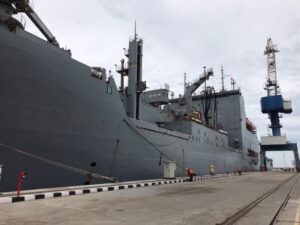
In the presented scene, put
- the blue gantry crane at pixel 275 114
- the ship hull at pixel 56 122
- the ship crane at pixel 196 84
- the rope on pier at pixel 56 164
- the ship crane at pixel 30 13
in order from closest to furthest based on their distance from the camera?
the rope on pier at pixel 56 164, the ship hull at pixel 56 122, the ship crane at pixel 30 13, the ship crane at pixel 196 84, the blue gantry crane at pixel 275 114

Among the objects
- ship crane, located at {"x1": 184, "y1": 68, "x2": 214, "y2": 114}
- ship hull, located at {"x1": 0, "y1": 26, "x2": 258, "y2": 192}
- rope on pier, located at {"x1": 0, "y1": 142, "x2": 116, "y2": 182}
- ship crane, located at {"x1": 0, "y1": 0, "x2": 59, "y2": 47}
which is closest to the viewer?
rope on pier, located at {"x1": 0, "y1": 142, "x2": 116, "y2": 182}

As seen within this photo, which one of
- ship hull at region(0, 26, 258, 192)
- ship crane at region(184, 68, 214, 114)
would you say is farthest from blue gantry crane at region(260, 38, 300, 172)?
ship hull at region(0, 26, 258, 192)

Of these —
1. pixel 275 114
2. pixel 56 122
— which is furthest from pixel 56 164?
pixel 275 114

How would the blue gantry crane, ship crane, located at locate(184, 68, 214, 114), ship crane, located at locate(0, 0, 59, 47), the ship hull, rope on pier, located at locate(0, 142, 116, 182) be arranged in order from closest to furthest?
rope on pier, located at locate(0, 142, 116, 182)
the ship hull
ship crane, located at locate(0, 0, 59, 47)
ship crane, located at locate(184, 68, 214, 114)
the blue gantry crane

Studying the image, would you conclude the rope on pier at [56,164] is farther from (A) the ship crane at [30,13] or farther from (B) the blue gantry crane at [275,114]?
(B) the blue gantry crane at [275,114]

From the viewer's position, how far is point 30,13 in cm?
1211

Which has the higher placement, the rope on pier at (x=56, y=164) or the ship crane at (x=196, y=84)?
the ship crane at (x=196, y=84)

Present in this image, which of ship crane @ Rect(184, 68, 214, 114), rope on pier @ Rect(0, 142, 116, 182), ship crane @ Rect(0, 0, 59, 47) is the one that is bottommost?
rope on pier @ Rect(0, 142, 116, 182)

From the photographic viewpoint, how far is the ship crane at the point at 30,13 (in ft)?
35.2

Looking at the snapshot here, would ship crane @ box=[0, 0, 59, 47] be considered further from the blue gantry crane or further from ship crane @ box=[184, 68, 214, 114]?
the blue gantry crane

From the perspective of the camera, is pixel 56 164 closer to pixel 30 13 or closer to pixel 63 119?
pixel 63 119

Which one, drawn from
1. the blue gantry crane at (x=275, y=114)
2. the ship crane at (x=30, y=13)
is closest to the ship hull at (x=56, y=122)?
the ship crane at (x=30, y=13)

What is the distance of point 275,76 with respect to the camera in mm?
55812

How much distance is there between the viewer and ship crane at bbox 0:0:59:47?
10.7m
